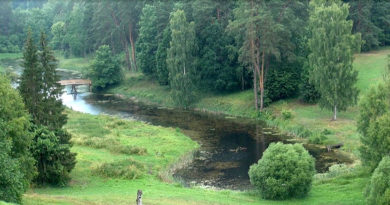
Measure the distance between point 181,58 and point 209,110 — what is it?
8809 mm

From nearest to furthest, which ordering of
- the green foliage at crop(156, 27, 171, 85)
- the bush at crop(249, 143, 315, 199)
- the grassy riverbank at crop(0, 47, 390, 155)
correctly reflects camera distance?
the bush at crop(249, 143, 315, 199) → the grassy riverbank at crop(0, 47, 390, 155) → the green foliage at crop(156, 27, 171, 85)

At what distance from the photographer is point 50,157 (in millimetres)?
38562

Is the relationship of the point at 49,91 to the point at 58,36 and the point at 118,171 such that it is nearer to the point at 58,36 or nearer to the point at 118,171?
the point at 118,171

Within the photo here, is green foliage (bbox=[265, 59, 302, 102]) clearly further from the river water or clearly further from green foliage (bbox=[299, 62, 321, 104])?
the river water

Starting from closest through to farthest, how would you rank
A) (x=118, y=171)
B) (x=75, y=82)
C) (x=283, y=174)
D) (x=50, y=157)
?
(x=283, y=174), (x=50, y=157), (x=118, y=171), (x=75, y=82)

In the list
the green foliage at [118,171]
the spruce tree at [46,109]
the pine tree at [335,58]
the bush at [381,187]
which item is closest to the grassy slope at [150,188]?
the green foliage at [118,171]

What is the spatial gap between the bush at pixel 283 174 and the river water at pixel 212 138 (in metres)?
5.96

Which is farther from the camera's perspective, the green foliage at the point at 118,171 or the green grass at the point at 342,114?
the green grass at the point at 342,114

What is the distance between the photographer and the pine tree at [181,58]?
79188 mm

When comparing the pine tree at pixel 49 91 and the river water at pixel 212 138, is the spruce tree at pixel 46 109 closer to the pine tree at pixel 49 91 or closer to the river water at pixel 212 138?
the pine tree at pixel 49 91

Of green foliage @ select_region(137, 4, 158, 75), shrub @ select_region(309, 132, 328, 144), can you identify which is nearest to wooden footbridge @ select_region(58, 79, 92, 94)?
green foliage @ select_region(137, 4, 158, 75)

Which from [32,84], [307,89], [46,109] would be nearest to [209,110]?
[307,89]

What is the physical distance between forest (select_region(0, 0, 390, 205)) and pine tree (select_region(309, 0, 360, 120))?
0.15m

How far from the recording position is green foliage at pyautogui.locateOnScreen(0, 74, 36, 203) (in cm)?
2852
